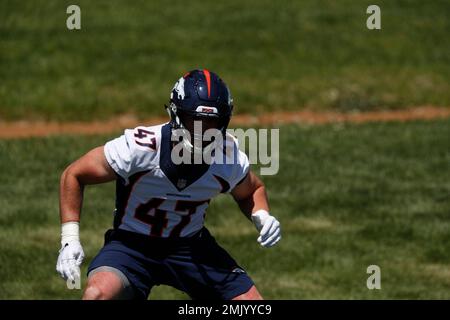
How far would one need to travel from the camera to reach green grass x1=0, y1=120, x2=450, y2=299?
1175 cm

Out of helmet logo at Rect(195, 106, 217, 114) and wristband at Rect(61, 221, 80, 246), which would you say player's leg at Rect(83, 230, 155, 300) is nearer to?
wristband at Rect(61, 221, 80, 246)

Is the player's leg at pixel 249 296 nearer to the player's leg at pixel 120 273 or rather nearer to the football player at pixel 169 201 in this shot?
the football player at pixel 169 201

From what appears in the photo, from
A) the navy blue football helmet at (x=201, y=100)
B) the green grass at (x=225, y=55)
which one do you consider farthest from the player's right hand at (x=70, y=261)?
the green grass at (x=225, y=55)

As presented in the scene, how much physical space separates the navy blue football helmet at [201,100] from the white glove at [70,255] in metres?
1.04

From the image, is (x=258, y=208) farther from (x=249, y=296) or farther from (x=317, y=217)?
(x=317, y=217)

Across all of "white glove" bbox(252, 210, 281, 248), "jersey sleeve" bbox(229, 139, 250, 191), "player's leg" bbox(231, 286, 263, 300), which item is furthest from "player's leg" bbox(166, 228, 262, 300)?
"jersey sleeve" bbox(229, 139, 250, 191)

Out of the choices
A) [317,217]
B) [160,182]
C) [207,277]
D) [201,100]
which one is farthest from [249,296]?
[317,217]

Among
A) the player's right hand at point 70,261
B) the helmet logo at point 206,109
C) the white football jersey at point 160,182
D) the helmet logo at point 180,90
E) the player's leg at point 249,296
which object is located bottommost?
the player's leg at point 249,296

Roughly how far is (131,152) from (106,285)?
96 centimetres

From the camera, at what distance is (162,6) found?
85.3ft

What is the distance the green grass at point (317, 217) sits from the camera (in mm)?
11750

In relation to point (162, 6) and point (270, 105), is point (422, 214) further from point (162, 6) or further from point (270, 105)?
point (162, 6)

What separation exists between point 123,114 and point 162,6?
20.1 ft
